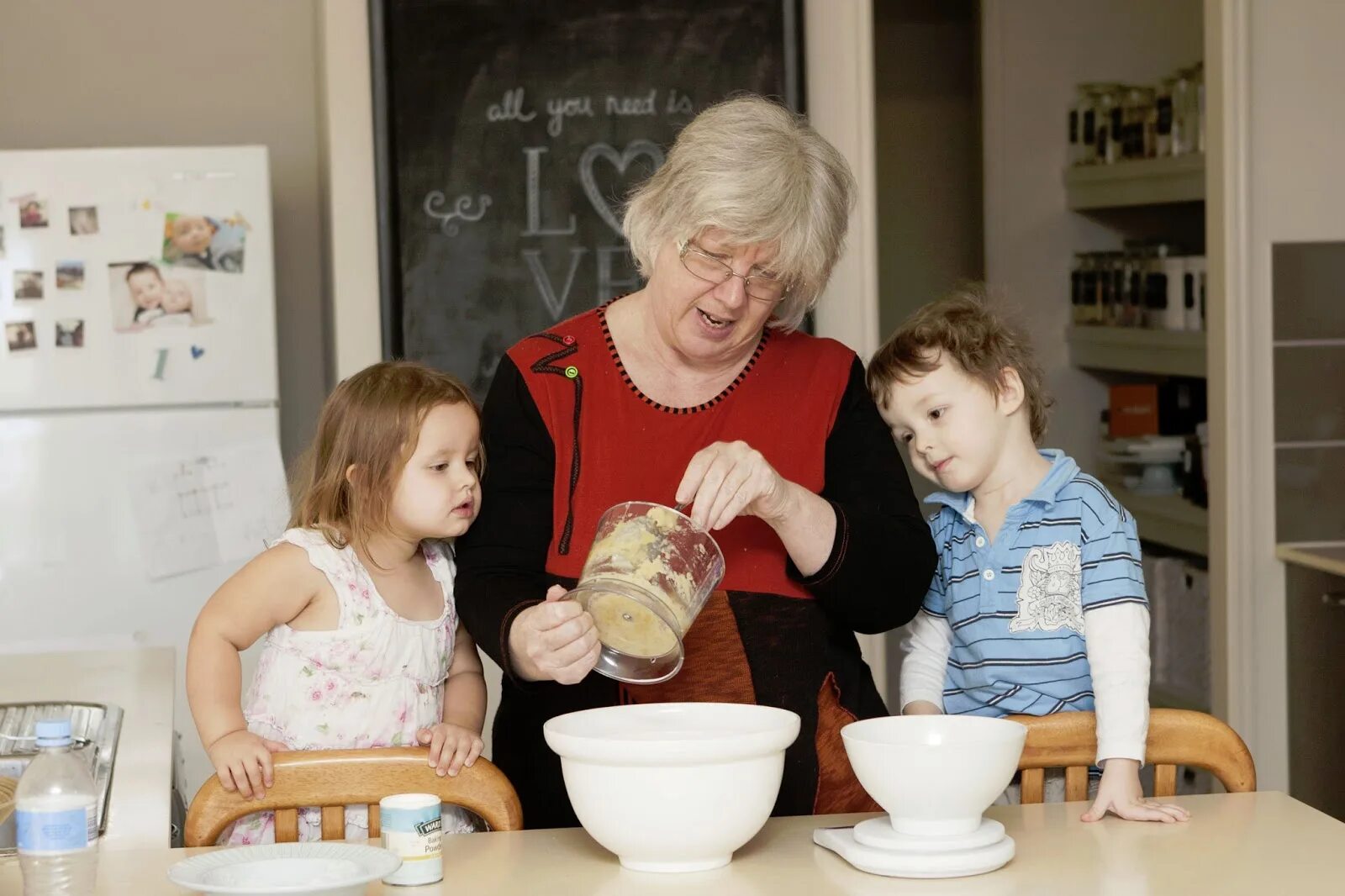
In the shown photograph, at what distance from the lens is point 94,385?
335 centimetres

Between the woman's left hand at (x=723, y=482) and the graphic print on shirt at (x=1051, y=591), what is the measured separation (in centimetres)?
37

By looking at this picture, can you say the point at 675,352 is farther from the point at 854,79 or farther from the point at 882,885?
the point at 854,79

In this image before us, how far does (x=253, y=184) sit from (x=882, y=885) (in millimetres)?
2588

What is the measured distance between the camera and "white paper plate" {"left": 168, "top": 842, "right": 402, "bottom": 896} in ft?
3.63

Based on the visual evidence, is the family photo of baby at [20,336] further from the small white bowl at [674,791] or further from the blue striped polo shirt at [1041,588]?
the small white bowl at [674,791]

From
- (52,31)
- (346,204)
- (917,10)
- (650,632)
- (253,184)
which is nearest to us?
(650,632)

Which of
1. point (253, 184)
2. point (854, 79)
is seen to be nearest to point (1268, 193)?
point (854, 79)

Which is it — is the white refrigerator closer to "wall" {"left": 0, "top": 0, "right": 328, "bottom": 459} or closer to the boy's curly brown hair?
"wall" {"left": 0, "top": 0, "right": 328, "bottom": 459}

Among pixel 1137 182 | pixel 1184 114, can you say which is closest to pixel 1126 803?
pixel 1184 114

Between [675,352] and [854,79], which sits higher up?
[854,79]

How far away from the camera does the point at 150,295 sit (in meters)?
3.35

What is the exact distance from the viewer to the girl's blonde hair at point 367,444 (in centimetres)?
166

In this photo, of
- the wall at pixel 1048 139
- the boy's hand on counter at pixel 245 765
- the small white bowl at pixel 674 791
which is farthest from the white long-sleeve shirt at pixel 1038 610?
the wall at pixel 1048 139

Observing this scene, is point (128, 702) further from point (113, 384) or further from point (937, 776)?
point (113, 384)
